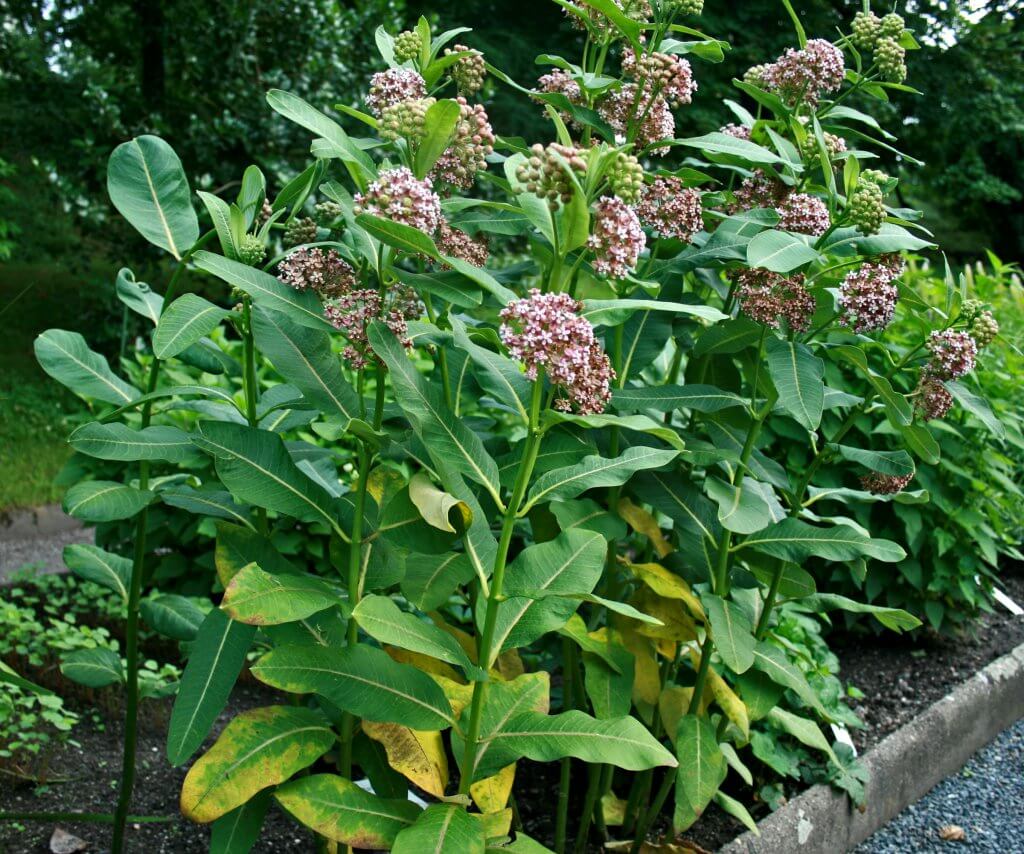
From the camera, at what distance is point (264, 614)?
179cm

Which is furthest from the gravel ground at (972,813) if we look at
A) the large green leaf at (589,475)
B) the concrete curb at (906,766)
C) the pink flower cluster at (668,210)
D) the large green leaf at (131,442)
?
the large green leaf at (131,442)

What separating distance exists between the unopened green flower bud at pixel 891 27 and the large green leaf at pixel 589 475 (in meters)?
1.33

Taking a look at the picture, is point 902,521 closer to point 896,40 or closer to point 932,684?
point 932,684

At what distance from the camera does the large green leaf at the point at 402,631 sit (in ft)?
5.84

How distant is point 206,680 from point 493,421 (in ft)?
3.44

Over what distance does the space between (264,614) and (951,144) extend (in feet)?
50.0

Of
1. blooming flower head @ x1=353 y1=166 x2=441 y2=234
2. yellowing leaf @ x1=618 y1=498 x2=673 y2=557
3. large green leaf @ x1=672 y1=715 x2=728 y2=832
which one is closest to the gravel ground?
large green leaf @ x1=672 y1=715 x2=728 y2=832

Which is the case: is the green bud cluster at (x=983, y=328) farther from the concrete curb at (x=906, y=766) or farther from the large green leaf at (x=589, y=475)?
the concrete curb at (x=906, y=766)

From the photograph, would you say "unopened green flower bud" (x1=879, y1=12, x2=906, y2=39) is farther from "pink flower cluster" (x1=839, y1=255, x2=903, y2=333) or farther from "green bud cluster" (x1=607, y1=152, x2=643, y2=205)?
"green bud cluster" (x1=607, y1=152, x2=643, y2=205)

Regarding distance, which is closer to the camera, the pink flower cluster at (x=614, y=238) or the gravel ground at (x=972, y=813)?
the pink flower cluster at (x=614, y=238)

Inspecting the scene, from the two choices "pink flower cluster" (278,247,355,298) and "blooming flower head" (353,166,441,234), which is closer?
"blooming flower head" (353,166,441,234)

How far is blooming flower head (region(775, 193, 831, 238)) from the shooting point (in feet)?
7.66

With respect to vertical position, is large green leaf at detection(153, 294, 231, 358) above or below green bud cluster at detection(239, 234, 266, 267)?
below

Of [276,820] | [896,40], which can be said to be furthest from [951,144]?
[276,820]
